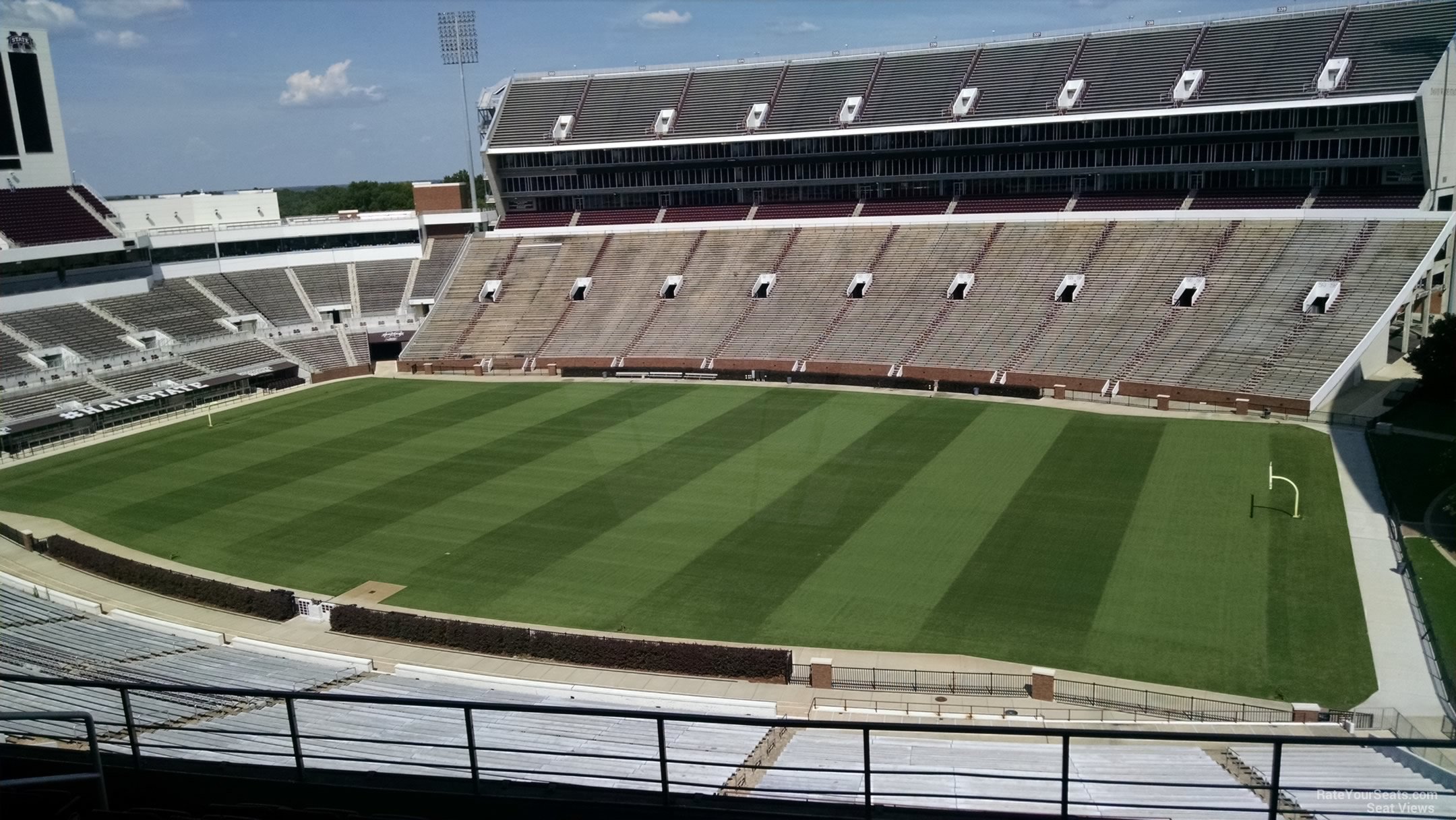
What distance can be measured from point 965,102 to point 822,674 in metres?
40.9

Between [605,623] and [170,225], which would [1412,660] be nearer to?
[605,623]

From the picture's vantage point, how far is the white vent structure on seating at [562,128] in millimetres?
61438

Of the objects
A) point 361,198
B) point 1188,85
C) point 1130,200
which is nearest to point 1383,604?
point 1130,200

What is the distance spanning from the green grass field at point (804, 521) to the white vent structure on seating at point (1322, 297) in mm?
8286

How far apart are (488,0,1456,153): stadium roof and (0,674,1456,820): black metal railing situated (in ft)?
130

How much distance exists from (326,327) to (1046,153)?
37696 mm

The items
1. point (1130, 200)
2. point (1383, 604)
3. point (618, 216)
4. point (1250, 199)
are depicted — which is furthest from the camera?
point (618, 216)

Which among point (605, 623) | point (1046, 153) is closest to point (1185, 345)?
point (1046, 153)

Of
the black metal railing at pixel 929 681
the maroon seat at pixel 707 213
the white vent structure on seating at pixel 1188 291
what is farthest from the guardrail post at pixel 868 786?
the maroon seat at pixel 707 213

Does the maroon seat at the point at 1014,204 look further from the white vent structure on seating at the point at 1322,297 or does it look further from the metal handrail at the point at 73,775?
the metal handrail at the point at 73,775

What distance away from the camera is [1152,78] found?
4931 centimetres

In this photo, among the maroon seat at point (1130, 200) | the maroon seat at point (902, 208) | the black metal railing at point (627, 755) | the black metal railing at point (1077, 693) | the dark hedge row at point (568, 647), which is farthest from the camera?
the maroon seat at point (902, 208)

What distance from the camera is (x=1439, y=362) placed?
34.3 meters

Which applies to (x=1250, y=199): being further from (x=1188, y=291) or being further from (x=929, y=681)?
(x=929, y=681)
